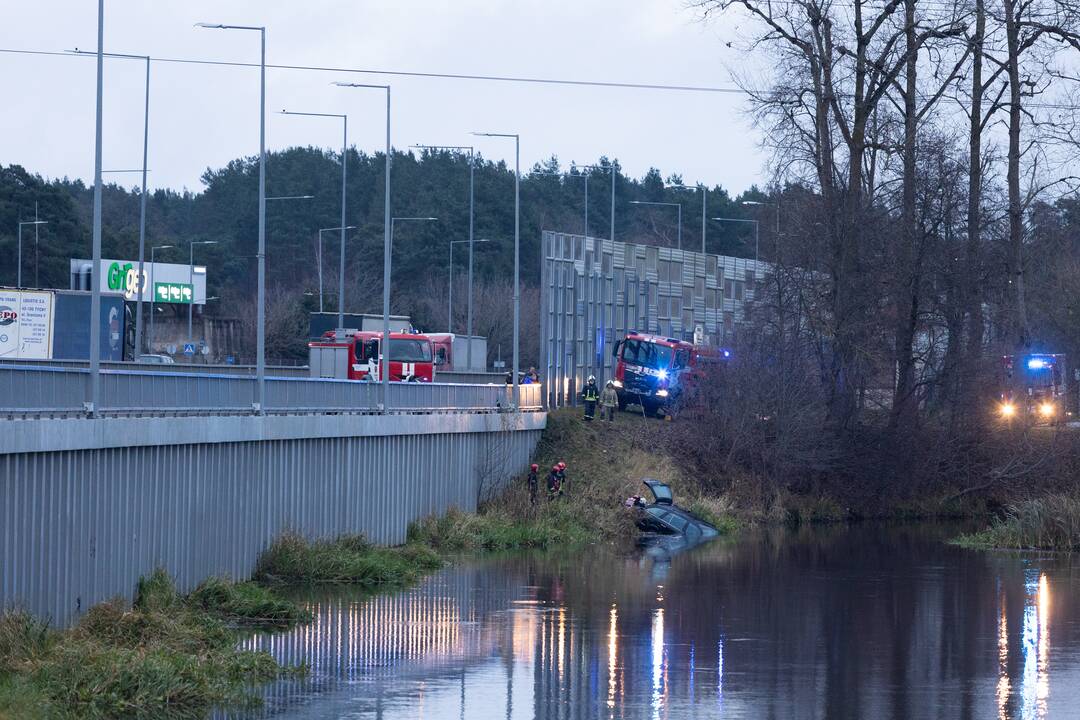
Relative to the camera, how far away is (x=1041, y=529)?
39.3m

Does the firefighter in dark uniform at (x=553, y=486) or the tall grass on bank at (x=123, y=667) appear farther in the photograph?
the firefighter in dark uniform at (x=553, y=486)

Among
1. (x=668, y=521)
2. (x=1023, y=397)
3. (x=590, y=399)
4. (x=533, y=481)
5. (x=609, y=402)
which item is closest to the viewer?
(x=668, y=521)

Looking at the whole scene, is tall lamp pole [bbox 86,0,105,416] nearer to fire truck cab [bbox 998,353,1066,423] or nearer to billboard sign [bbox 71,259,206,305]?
fire truck cab [bbox 998,353,1066,423]

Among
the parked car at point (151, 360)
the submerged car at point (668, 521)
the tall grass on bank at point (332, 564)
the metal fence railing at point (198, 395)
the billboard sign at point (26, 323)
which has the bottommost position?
the submerged car at point (668, 521)

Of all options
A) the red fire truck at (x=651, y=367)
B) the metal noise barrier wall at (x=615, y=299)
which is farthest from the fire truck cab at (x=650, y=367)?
the metal noise barrier wall at (x=615, y=299)

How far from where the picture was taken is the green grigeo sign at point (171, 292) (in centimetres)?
10219

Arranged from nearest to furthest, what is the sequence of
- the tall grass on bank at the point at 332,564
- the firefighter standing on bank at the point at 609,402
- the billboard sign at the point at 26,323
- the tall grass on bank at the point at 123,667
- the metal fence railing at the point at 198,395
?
1. the tall grass on bank at the point at 123,667
2. the metal fence railing at the point at 198,395
3. the tall grass on bank at the point at 332,564
4. the billboard sign at the point at 26,323
5. the firefighter standing on bank at the point at 609,402

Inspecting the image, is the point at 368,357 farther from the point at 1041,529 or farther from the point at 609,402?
the point at 1041,529

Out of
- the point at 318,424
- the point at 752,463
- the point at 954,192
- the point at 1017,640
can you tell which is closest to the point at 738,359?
the point at 752,463

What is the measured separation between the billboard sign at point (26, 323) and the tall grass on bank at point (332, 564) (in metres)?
21.5

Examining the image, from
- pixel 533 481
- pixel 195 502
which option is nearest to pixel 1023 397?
pixel 533 481

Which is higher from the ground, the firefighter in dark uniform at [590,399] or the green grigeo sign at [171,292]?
the green grigeo sign at [171,292]

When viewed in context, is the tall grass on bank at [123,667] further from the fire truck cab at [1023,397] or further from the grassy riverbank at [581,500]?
the fire truck cab at [1023,397]

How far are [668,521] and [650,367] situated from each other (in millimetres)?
12622
